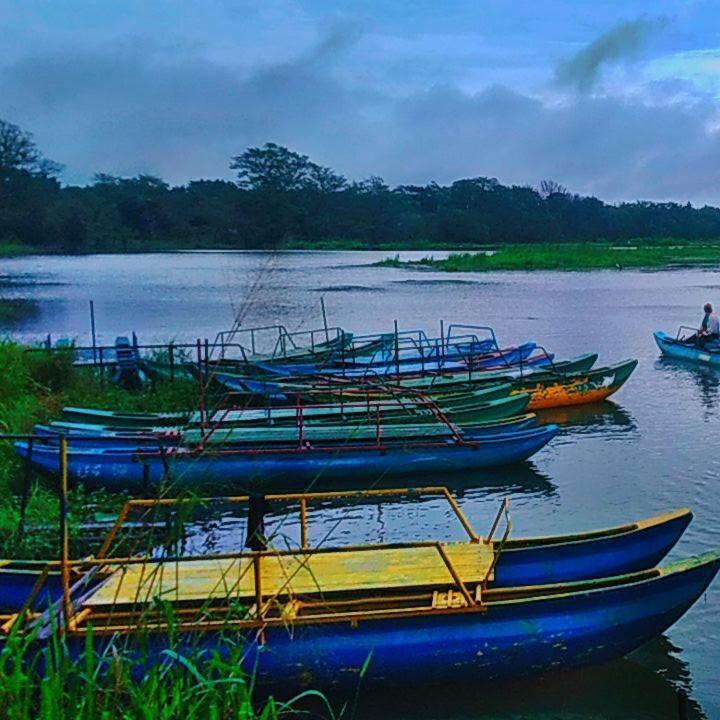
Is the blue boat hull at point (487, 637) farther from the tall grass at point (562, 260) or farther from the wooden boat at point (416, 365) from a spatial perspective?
the tall grass at point (562, 260)

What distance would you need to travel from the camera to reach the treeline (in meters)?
87.8

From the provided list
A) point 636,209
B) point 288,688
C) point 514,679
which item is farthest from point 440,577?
point 636,209

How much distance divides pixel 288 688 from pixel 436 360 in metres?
14.1

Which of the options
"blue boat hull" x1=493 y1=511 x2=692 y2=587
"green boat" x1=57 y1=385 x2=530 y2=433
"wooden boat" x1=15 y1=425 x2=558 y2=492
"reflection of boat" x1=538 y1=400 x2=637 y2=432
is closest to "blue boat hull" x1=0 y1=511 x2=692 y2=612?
"blue boat hull" x1=493 y1=511 x2=692 y2=587

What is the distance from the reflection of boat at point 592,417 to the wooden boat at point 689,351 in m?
5.21

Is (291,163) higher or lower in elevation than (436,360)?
higher

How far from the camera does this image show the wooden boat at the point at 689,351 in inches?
898

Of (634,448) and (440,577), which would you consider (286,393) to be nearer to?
(634,448)

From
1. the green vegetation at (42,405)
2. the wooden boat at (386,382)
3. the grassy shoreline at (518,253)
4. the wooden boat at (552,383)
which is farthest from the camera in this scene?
the grassy shoreline at (518,253)

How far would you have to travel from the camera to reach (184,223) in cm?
9394

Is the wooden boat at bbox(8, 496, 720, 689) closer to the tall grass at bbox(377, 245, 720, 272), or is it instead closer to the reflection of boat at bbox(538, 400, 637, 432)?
the reflection of boat at bbox(538, 400, 637, 432)

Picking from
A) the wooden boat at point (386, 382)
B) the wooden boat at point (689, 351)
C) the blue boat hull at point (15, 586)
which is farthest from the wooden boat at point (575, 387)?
the blue boat hull at point (15, 586)

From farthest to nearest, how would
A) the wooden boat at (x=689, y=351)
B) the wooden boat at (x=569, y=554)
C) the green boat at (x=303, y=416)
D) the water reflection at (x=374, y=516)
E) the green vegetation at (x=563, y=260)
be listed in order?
the green vegetation at (x=563, y=260) < the wooden boat at (x=689, y=351) < the green boat at (x=303, y=416) < the water reflection at (x=374, y=516) < the wooden boat at (x=569, y=554)

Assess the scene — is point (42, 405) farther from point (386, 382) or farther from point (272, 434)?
point (386, 382)
